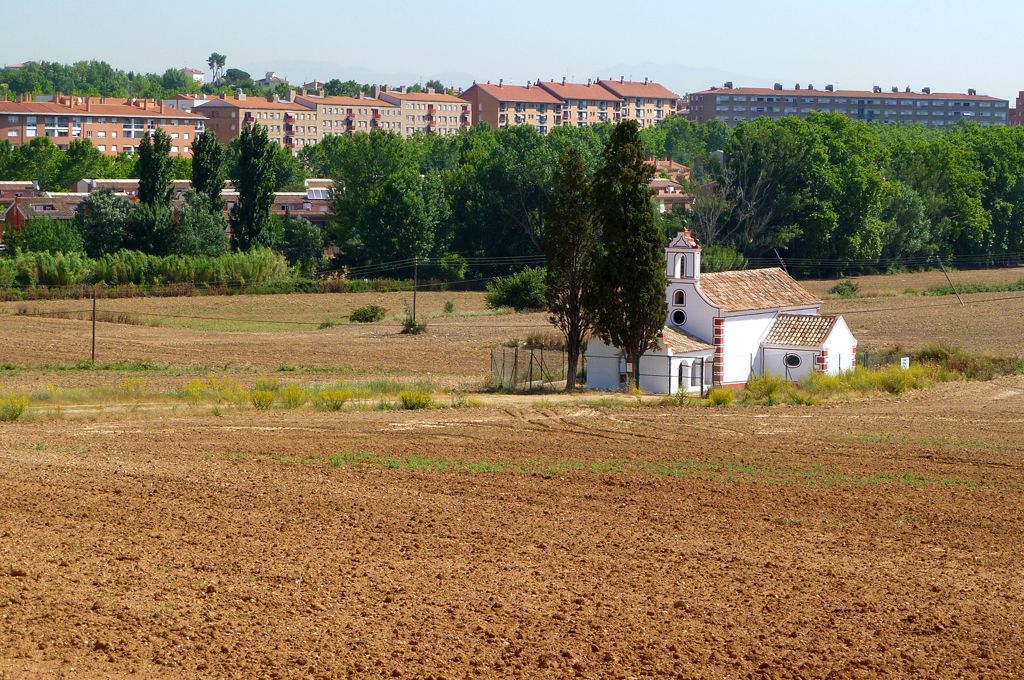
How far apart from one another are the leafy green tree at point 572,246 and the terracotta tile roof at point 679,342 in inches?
101

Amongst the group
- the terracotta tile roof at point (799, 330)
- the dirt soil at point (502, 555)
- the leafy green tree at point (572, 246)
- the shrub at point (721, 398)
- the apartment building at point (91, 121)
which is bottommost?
the dirt soil at point (502, 555)

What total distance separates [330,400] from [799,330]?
1969 cm

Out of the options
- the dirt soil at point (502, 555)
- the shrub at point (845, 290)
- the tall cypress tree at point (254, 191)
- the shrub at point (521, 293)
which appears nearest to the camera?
the dirt soil at point (502, 555)

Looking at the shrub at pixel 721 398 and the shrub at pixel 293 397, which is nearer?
the shrub at pixel 293 397

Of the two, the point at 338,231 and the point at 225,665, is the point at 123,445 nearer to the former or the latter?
the point at 225,665

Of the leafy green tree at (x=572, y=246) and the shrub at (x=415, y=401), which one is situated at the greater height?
the leafy green tree at (x=572, y=246)

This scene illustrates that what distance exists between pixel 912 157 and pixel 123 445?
344 ft

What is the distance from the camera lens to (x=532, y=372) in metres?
48.9

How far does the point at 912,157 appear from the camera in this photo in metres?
123

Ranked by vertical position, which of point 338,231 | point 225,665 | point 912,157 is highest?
point 912,157

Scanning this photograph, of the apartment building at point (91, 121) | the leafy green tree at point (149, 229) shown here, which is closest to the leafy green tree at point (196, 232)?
the leafy green tree at point (149, 229)

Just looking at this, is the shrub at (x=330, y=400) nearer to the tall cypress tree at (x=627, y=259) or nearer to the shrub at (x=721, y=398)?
the tall cypress tree at (x=627, y=259)

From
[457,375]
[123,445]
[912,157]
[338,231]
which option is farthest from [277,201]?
A: [123,445]

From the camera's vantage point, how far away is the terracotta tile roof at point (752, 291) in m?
49.3
